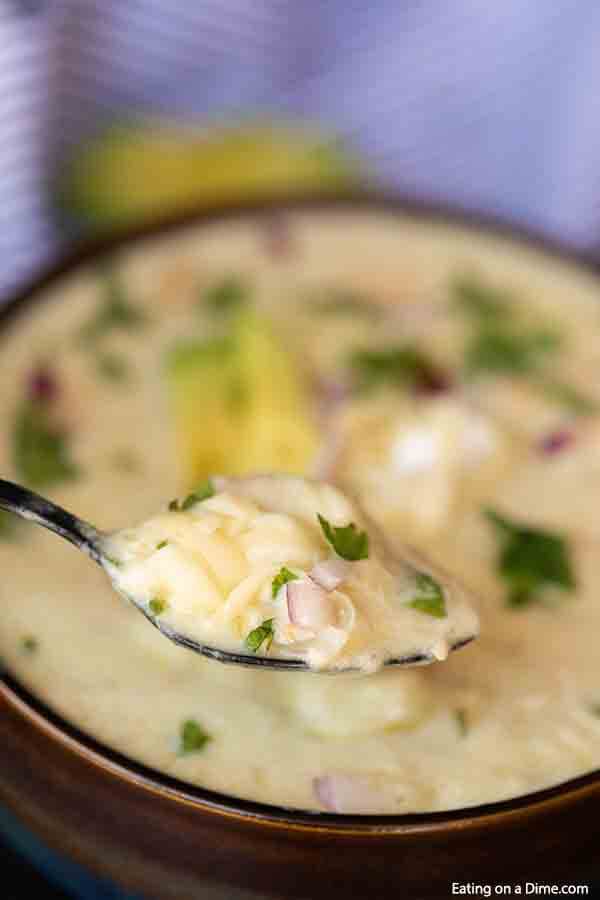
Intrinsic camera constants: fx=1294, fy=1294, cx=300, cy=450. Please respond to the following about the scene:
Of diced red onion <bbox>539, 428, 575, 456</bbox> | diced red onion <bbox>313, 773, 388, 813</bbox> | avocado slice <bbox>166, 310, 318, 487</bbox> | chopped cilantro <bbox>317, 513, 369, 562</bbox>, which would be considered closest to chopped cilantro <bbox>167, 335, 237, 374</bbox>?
avocado slice <bbox>166, 310, 318, 487</bbox>

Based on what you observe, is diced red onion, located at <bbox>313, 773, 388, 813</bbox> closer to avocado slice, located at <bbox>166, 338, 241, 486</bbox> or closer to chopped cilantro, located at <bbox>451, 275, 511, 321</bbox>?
avocado slice, located at <bbox>166, 338, 241, 486</bbox>

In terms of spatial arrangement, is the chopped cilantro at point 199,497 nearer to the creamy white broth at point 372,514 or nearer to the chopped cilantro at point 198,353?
the creamy white broth at point 372,514

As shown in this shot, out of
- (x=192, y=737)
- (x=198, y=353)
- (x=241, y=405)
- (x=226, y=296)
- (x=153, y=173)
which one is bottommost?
(x=192, y=737)

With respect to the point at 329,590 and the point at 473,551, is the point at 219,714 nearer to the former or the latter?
the point at 329,590

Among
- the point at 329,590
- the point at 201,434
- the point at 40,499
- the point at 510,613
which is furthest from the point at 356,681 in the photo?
the point at 201,434

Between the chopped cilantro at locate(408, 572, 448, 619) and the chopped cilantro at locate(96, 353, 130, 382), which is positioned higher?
the chopped cilantro at locate(96, 353, 130, 382)

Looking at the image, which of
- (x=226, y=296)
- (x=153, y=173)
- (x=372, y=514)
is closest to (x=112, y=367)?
(x=226, y=296)

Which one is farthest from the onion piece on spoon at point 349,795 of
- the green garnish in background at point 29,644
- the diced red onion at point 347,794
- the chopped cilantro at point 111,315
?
the chopped cilantro at point 111,315

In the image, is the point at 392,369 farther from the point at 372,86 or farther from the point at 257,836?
the point at 372,86
